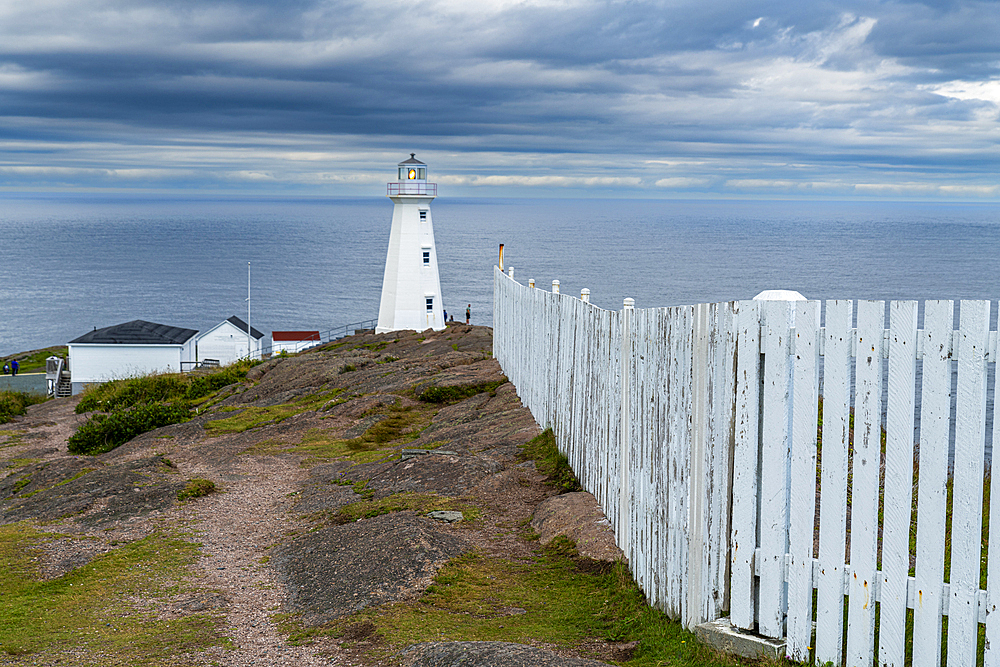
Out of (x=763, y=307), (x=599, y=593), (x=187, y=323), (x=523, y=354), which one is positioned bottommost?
(x=187, y=323)

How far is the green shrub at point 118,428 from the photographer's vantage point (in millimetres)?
17422

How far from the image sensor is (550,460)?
983 centimetres

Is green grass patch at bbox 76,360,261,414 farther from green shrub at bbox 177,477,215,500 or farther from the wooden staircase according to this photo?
the wooden staircase

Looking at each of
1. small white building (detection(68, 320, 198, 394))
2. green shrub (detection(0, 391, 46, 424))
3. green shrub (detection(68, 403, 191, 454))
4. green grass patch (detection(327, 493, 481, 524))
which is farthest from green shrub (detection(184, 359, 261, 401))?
green grass patch (detection(327, 493, 481, 524))

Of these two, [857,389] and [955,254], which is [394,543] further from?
[955,254]

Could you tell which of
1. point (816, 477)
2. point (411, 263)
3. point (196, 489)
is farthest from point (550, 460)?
point (411, 263)

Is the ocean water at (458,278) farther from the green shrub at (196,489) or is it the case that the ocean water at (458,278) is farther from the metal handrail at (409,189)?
the green shrub at (196,489)

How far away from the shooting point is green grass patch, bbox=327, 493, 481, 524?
334 inches

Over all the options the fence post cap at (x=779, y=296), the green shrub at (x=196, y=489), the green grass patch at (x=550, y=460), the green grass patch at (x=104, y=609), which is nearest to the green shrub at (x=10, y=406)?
the green shrub at (x=196, y=489)

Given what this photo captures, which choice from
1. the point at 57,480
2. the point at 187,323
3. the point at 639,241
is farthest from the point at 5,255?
the point at 57,480

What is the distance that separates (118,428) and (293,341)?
33898 mm

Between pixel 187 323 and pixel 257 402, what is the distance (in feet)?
223

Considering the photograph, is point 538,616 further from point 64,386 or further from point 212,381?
point 64,386

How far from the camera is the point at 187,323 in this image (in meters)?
83.8
